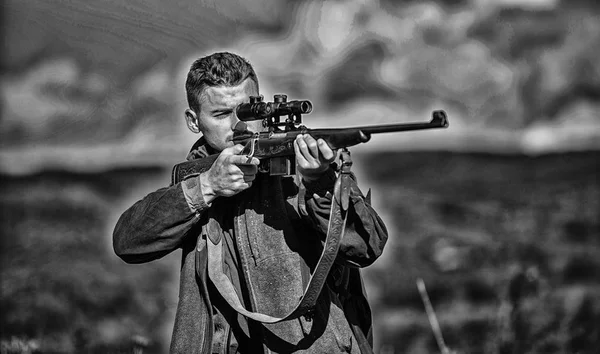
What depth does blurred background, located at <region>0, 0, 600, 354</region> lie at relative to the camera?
27.2 ft

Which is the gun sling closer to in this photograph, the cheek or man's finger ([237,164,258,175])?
man's finger ([237,164,258,175])

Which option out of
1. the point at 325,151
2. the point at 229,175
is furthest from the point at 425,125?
the point at 229,175

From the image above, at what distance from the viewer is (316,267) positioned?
135 inches

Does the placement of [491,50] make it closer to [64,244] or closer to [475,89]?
[475,89]

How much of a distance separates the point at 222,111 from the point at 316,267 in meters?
0.74

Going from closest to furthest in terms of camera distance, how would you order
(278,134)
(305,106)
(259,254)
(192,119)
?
1. (305,106)
2. (278,134)
3. (259,254)
4. (192,119)

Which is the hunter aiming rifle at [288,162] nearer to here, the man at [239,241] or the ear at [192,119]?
the man at [239,241]

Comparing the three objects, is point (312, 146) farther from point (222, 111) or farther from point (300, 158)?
point (222, 111)

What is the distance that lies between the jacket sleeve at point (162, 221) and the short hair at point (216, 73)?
14.3 inches

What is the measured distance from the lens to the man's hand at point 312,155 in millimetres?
3256

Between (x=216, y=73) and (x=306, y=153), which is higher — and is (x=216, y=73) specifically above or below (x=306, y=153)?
above

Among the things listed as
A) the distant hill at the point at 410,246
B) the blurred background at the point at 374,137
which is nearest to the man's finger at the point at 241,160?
the blurred background at the point at 374,137

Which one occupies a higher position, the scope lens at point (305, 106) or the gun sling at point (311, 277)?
the scope lens at point (305, 106)

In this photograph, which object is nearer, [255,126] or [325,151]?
[325,151]
